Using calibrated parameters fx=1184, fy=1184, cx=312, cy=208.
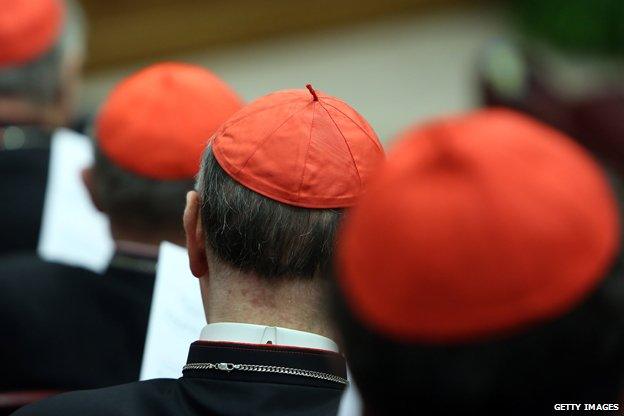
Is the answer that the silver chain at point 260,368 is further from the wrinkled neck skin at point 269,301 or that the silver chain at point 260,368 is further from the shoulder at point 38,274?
the shoulder at point 38,274

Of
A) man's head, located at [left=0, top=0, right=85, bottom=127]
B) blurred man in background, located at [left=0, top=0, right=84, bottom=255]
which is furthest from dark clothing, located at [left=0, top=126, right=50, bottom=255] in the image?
man's head, located at [left=0, top=0, right=85, bottom=127]

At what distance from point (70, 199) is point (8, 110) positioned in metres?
0.58

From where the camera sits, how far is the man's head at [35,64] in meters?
3.61

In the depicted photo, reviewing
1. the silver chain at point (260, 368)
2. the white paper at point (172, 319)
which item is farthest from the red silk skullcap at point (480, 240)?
the white paper at point (172, 319)

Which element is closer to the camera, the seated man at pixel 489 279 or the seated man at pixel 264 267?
the seated man at pixel 489 279

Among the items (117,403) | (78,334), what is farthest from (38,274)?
(117,403)

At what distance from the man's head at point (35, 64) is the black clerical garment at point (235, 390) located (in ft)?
6.43

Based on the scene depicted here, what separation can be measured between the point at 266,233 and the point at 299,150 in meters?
0.16

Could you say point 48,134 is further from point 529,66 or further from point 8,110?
point 529,66

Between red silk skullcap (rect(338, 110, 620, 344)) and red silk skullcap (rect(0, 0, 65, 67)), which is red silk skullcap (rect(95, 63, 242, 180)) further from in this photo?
red silk skullcap (rect(338, 110, 620, 344))

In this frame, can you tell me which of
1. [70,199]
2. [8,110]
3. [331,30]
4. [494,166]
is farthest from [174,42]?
[494,166]

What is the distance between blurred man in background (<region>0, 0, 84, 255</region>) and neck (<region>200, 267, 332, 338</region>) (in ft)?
5.28

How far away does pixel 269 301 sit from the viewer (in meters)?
A: 1.75

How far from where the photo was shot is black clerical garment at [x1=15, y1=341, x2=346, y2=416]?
167cm
